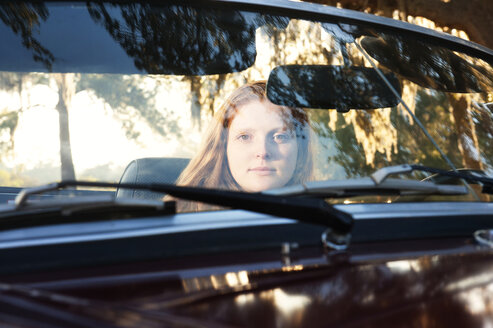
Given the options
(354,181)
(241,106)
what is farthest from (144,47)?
(354,181)

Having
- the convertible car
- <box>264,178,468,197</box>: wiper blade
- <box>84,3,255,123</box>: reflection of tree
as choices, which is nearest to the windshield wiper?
the convertible car

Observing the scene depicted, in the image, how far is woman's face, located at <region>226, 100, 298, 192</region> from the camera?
205 cm

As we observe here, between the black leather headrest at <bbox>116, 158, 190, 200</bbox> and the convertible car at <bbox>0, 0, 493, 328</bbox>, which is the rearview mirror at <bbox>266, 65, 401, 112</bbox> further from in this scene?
the black leather headrest at <bbox>116, 158, 190, 200</bbox>

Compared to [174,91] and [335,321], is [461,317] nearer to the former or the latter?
[335,321]

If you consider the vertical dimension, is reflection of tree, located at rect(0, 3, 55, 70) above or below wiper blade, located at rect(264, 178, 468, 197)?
above

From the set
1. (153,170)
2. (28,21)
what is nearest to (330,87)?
(153,170)

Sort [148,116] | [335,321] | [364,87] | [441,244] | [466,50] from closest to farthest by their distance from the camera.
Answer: [335,321] → [441,244] → [148,116] → [364,87] → [466,50]

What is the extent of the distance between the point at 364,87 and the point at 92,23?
96 centimetres

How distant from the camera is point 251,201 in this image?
5.12ft

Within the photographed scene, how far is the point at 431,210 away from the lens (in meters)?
1.84

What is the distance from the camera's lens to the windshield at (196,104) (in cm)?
199

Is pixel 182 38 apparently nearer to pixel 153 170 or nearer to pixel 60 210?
pixel 153 170

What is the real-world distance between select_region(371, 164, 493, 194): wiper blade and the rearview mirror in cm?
37

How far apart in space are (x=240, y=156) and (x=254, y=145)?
0.07 meters
